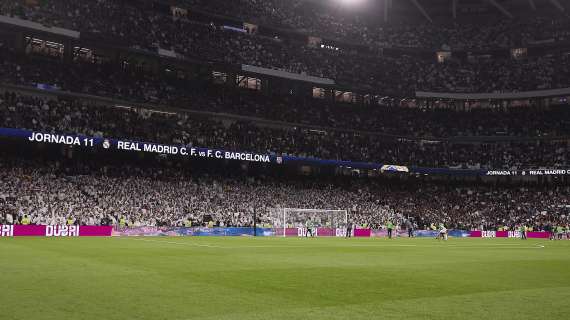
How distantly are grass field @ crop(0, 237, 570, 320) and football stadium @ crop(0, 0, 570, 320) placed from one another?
102 millimetres

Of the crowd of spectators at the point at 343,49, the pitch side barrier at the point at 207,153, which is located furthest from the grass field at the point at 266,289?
the crowd of spectators at the point at 343,49

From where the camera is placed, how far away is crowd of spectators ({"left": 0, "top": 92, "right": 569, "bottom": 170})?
49.0m

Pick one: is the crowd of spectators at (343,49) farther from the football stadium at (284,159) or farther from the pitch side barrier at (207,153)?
the pitch side barrier at (207,153)

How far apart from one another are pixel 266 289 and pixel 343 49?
70.4 metres

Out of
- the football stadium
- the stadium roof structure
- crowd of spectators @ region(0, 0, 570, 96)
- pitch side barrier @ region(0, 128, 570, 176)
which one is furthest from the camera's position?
the stadium roof structure

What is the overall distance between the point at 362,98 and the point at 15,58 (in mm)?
45045

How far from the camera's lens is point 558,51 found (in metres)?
79.5

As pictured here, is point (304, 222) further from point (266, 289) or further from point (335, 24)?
point (266, 289)

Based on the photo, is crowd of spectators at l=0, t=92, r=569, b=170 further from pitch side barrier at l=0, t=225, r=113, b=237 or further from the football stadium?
pitch side barrier at l=0, t=225, r=113, b=237

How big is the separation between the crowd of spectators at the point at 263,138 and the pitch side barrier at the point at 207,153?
0.93 m

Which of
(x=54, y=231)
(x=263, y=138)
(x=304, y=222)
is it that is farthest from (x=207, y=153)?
(x=54, y=231)

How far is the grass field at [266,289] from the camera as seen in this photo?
9.91 m

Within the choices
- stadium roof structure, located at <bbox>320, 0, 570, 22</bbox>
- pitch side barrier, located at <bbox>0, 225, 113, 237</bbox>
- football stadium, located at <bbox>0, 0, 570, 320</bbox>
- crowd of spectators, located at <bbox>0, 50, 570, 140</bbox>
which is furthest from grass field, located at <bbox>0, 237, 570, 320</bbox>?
stadium roof structure, located at <bbox>320, 0, 570, 22</bbox>

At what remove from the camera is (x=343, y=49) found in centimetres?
8006
